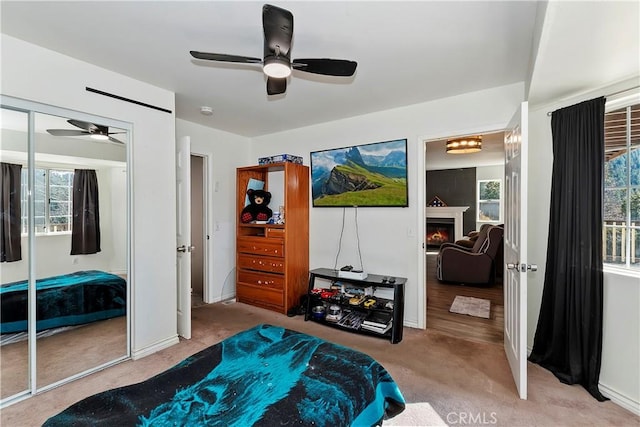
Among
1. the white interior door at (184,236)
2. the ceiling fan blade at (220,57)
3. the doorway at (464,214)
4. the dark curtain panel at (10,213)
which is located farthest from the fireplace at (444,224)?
the dark curtain panel at (10,213)

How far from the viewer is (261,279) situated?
156 inches

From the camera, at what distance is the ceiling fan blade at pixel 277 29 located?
4.70 ft

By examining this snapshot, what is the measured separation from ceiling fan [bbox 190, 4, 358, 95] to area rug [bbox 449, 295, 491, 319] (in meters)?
3.29

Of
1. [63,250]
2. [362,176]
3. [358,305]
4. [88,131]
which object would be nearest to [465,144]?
[362,176]

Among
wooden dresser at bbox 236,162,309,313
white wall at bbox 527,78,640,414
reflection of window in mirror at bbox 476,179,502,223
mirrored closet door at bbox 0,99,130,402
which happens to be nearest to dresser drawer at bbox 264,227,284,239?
wooden dresser at bbox 236,162,309,313

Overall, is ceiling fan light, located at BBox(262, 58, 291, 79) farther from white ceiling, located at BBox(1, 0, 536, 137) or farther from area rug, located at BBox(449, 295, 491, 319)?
area rug, located at BBox(449, 295, 491, 319)

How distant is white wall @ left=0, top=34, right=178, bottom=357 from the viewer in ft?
7.34

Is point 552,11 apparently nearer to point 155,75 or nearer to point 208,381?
point 208,381

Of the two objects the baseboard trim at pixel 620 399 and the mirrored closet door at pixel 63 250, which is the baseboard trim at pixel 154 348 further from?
the baseboard trim at pixel 620 399

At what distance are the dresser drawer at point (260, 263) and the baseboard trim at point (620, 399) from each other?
3015mm

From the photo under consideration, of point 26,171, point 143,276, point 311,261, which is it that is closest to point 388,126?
point 311,261

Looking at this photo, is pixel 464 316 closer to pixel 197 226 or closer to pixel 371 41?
pixel 371 41

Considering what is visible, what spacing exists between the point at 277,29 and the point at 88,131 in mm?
1890

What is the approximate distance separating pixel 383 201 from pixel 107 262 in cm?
280
